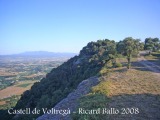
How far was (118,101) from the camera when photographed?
57.4 ft

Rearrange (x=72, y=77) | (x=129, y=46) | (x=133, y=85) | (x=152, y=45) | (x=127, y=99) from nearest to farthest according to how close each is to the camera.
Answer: (x=127, y=99), (x=133, y=85), (x=129, y=46), (x=72, y=77), (x=152, y=45)

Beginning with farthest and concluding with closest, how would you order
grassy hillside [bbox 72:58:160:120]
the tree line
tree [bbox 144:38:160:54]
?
1. tree [bbox 144:38:160:54]
2. the tree line
3. grassy hillside [bbox 72:58:160:120]

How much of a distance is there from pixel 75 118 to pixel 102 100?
3.42 m

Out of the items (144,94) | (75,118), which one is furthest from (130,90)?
(75,118)

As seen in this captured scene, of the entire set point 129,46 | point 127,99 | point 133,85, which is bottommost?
point 127,99

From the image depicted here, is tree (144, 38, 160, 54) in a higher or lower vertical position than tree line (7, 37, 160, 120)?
higher

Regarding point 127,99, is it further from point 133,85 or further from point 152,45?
point 152,45

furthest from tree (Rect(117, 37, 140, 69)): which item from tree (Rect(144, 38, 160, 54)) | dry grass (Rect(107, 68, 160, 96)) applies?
tree (Rect(144, 38, 160, 54))

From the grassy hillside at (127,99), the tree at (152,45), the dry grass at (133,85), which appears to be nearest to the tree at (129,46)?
the dry grass at (133,85)

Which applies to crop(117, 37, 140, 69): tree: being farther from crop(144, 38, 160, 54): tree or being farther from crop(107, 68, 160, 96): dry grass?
crop(144, 38, 160, 54): tree

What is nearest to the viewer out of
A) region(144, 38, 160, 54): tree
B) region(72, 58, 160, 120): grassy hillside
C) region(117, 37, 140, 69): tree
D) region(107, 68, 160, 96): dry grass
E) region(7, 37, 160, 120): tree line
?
region(72, 58, 160, 120): grassy hillside

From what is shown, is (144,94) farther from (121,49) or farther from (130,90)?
(121,49)

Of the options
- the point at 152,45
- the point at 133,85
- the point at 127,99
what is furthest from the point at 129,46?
the point at 152,45

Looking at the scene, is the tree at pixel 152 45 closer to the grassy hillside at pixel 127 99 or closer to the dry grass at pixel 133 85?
the dry grass at pixel 133 85
